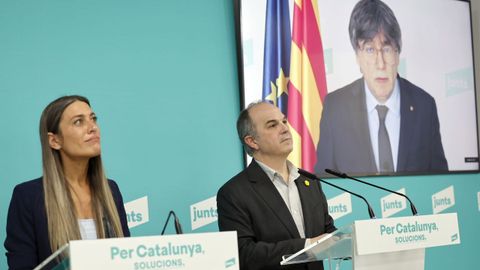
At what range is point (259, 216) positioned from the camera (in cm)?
313

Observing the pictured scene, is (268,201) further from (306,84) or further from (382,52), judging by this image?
(382,52)

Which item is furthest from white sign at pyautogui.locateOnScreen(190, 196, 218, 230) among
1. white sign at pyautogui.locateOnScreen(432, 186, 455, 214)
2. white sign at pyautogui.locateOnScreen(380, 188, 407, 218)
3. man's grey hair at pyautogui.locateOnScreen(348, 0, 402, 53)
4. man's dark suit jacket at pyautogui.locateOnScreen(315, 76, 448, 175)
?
white sign at pyautogui.locateOnScreen(432, 186, 455, 214)

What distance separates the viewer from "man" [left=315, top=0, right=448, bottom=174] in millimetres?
4543

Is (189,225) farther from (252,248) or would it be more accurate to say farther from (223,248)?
(223,248)

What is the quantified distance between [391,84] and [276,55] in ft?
3.66

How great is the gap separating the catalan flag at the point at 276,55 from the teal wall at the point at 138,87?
22cm

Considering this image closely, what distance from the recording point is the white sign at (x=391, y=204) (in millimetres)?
A: 4719

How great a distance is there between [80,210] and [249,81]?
1.70 meters

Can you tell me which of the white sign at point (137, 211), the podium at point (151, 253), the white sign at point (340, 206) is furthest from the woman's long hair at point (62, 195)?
the white sign at point (340, 206)

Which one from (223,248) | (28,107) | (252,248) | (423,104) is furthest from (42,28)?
(423,104)

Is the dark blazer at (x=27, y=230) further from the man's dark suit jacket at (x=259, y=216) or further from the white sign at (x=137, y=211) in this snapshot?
the white sign at (x=137, y=211)

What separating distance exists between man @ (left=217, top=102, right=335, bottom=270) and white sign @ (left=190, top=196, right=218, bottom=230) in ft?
1.88

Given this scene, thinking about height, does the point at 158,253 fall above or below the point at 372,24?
below

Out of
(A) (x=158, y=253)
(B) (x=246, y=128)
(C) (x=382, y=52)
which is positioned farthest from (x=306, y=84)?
(A) (x=158, y=253)
